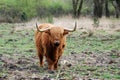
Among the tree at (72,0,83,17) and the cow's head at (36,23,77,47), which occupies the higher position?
the cow's head at (36,23,77,47)

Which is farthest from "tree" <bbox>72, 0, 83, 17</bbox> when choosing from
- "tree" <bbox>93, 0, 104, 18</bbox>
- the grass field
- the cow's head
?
the cow's head

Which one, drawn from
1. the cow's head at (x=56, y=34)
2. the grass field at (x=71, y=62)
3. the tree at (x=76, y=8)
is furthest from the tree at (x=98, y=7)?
the cow's head at (x=56, y=34)

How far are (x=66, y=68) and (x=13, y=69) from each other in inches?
53.8

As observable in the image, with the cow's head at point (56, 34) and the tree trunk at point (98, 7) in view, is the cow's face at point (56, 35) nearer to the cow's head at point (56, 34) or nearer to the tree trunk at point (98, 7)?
the cow's head at point (56, 34)

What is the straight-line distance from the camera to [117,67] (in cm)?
1079

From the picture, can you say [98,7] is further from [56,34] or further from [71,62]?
[56,34]

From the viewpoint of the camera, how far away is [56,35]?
9711 mm

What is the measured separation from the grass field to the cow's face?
59cm

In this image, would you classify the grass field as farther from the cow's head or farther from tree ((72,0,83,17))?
tree ((72,0,83,17))

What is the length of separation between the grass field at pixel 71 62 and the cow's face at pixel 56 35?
59 centimetres

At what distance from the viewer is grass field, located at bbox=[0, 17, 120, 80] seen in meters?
9.23

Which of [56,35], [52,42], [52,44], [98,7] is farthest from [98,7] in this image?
[56,35]

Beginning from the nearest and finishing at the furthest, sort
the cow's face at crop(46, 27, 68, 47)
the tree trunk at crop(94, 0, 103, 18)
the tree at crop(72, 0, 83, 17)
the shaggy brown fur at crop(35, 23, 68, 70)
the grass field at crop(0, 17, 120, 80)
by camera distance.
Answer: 1. the grass field at crop(0, 17, 120, 80)
2. the cow's face at crop(46, 27, 68, 47)
3. the shaggy brown fur at crop(35, 23, 68, 70)
4. the tree trunk at crop(94, 0, 103, 18)
5. the tree at crop(72, 0, 83, 17)

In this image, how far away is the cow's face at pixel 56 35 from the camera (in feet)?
31.6
